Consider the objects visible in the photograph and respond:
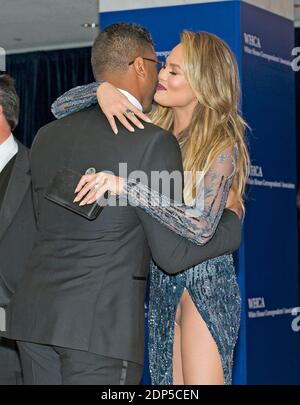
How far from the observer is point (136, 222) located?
226cm

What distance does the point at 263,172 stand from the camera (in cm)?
477

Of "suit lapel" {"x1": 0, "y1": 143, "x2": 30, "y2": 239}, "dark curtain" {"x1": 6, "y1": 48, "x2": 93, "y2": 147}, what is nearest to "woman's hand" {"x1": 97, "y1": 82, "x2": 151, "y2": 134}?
"suit lapel" {"x1": 0, "y1": 143, "x2": 30, "y2": 239}

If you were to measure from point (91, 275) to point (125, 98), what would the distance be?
51 centimetres

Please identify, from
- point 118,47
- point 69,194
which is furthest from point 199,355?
point 118,47

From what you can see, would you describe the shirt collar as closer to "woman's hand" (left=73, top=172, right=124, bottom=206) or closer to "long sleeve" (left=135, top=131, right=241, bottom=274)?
"long sleeve" (left=135, top=131, right=241, bottom=274)

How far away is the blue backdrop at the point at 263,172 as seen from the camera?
451cm

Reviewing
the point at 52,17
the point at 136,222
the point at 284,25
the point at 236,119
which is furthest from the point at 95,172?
the point at 52,17

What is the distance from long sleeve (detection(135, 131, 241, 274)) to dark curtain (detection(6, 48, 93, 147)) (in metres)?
8.87

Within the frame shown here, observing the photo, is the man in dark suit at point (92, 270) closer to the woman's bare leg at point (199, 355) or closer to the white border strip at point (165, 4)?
the woman's bare leg at point (199, 355)

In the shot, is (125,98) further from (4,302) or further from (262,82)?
(262,82)

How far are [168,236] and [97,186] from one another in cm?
24

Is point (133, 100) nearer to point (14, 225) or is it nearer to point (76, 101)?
point (76, 101)

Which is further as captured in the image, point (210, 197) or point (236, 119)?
point (236, 119)

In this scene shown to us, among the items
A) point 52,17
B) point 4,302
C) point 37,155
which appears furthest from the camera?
point 52,17
